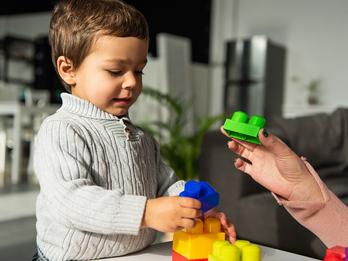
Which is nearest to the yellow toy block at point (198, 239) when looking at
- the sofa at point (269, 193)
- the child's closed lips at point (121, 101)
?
the child's closed lips at point (121, 101)

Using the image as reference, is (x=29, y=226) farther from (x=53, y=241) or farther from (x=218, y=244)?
(x=218, y=244)

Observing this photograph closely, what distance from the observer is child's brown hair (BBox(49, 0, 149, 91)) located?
80 centimetres

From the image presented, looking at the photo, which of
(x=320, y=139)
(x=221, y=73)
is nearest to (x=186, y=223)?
(x=320, y=139)

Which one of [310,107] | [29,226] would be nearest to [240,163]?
[29,226]

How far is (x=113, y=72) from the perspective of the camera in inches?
31.5

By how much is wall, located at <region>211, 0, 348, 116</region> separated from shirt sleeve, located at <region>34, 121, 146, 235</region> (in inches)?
184

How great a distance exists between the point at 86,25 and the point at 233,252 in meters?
→ 0.46

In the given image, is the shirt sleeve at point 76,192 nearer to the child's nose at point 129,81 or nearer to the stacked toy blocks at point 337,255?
the child's nose at point 129,81

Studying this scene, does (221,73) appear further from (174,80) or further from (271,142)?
(271,142)

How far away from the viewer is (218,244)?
0.66m

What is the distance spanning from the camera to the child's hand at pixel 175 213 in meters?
0.66

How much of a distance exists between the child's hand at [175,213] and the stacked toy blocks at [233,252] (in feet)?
0.17

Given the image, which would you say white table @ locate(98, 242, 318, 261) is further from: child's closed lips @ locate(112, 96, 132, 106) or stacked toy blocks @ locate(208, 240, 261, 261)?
child's closed lips @ locate(112, 96, 132, 106)

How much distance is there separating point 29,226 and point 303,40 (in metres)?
4.06
